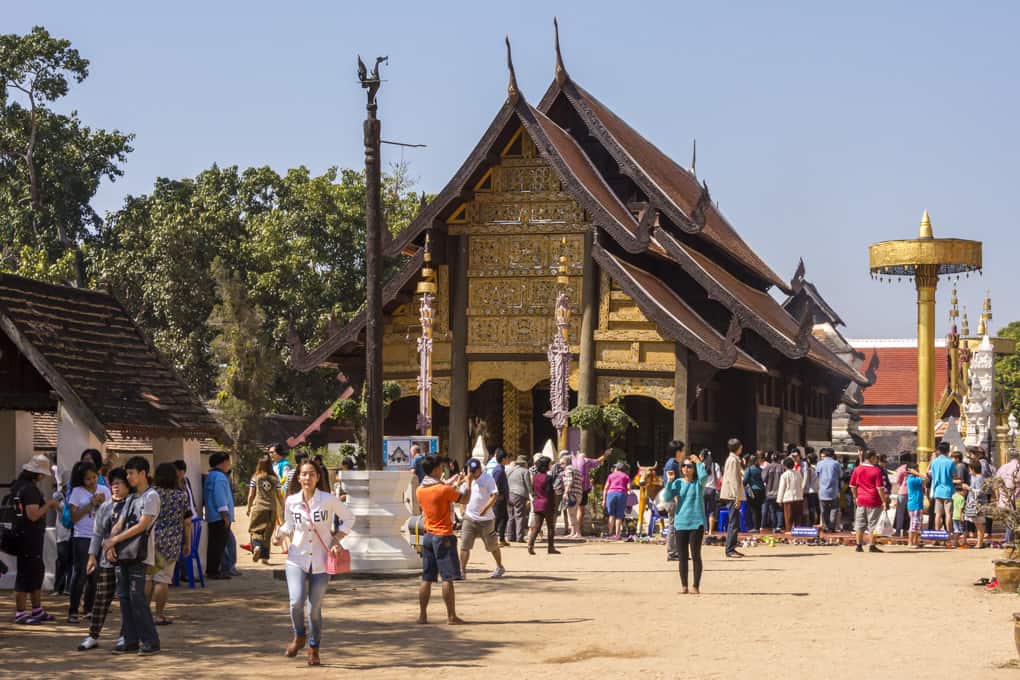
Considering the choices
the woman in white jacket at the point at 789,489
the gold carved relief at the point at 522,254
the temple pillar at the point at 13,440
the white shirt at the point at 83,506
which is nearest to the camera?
the white shirt at the point at 83,506

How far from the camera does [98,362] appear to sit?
55.1ft

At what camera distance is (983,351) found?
41.6 m

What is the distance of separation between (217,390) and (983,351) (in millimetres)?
22829

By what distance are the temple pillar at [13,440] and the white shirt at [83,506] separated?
3460 mm

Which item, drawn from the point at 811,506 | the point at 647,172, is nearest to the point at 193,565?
the point at 811,506

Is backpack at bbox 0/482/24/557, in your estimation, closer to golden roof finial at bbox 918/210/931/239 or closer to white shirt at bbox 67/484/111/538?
white shirt at bbox 67/484/111/538

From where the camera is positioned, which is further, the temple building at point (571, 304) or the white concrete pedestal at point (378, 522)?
the temple building at point (571, 304)

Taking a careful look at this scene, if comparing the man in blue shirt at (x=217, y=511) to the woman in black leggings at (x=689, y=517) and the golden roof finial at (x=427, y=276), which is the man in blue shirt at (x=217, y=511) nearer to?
the woman in black leggings at (x=689, y=517)

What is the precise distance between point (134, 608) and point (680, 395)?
18.0 metres

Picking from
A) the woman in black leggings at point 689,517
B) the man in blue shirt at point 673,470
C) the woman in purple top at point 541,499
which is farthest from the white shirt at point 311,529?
the woman in purple top at point 541,499

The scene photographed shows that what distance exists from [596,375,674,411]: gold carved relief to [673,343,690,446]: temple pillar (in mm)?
245

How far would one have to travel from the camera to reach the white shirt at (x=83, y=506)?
45.1ft

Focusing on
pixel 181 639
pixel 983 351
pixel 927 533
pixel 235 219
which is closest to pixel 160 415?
pixel 181 639

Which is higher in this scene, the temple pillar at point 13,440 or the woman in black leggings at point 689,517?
the temple pillar at point 13,440
